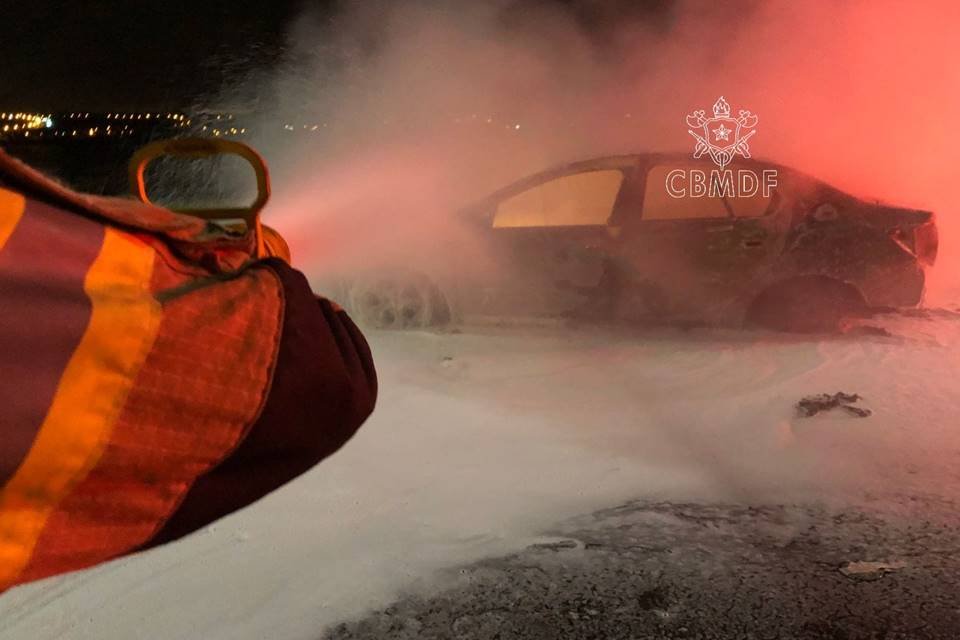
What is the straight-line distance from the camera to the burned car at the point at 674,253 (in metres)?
4.98

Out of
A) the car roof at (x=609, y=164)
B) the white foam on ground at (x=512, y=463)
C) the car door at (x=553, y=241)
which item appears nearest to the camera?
the white foam on ground at (x=512, y=463)

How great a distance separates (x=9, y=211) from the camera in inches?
36.0

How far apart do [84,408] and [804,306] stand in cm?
520

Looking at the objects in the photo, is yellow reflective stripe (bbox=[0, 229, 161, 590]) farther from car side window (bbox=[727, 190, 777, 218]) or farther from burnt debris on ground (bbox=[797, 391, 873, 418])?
car side window (bbox=[727, 190, 777, 218])

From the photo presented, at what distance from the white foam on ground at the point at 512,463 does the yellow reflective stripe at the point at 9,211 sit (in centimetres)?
166

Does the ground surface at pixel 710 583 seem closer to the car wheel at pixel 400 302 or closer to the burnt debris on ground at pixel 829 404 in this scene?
the burnt debris on ground at pixel 829 404

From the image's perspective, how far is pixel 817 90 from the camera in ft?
27.1

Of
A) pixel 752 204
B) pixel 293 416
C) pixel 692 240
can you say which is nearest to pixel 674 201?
pixel 692 240

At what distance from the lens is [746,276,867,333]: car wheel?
5.14m

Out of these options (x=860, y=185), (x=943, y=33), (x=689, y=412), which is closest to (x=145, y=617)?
(x=689, y=412)

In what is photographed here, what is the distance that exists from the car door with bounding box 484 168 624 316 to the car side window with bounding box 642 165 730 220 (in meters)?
0.25

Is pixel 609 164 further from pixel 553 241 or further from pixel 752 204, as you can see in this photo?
pixel 752 204

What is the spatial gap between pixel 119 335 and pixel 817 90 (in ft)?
29.3

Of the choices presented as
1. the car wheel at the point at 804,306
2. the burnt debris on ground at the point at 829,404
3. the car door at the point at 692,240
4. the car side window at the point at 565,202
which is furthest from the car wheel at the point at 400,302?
the burnt debris on ground at the point at 829,404
